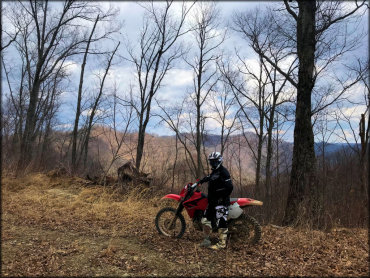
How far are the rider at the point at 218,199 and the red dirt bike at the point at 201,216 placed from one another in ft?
0.61

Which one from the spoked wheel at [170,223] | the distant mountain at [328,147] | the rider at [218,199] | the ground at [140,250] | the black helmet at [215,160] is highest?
the distant mountain at [328,147]

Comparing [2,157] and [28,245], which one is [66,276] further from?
[2,157]

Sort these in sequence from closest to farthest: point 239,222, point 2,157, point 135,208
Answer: point 239,222 → point 135,208 → point 2,157

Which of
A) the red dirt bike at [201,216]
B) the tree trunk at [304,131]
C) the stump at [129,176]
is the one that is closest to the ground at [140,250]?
the red dirt bike at [201,216]

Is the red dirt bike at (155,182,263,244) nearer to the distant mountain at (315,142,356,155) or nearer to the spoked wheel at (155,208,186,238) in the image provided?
the spoked wheel at (155,208,186,238)

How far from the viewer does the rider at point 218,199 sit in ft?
16.5

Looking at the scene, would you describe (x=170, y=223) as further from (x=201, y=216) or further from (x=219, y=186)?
(x=219, y=186)

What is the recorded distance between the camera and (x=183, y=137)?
20.0 m

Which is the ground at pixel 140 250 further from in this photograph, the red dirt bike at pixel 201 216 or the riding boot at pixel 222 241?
the red dirt bike at pixel 201 216

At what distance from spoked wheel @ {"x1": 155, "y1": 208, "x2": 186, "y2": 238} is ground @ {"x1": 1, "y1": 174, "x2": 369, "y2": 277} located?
191 millimetres

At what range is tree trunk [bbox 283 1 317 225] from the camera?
25.4 ft

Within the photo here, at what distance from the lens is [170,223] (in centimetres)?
566

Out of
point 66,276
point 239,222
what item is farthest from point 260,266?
point 66,276

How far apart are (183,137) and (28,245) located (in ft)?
50.7
